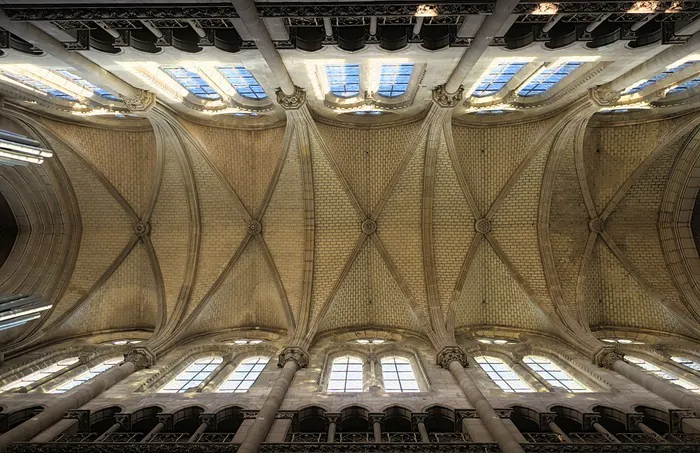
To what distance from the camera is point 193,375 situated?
14.3 m

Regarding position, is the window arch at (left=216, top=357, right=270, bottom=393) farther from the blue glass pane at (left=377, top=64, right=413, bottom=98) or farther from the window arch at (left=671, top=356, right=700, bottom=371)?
the window arch at (left=671, top=356, right=700, bottom=371)

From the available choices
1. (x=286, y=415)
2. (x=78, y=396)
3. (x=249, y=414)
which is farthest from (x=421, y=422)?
(x=78, y=396)

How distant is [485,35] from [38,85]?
1359 centimetres

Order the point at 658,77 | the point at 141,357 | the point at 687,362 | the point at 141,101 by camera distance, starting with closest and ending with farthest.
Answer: the point at 658,77
the point at 141,101
the point at 141,357
the point at 687,362

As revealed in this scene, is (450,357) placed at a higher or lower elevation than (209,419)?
higher

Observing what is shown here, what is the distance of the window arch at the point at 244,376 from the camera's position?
1299 centimetres

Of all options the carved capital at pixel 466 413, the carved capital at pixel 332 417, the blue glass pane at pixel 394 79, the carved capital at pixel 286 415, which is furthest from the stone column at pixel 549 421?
the blue glass pane at pixel 394 79

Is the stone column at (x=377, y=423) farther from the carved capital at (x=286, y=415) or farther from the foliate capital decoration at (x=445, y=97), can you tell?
the foliate capital decoration at (x=445, y=97)

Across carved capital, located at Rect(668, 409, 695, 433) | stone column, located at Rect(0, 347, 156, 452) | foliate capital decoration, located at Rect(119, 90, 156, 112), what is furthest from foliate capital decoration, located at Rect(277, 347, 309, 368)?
carved capital, located at Rect(668, 409, 695, 433)

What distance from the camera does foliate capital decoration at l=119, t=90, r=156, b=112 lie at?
12961mm

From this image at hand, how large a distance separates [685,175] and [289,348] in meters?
18.0

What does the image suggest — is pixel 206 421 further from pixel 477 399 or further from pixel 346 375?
pixel 477 399

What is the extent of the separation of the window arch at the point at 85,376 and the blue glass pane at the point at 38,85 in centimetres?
964

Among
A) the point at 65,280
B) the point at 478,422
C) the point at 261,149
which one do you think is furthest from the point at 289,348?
the point at 65,280
